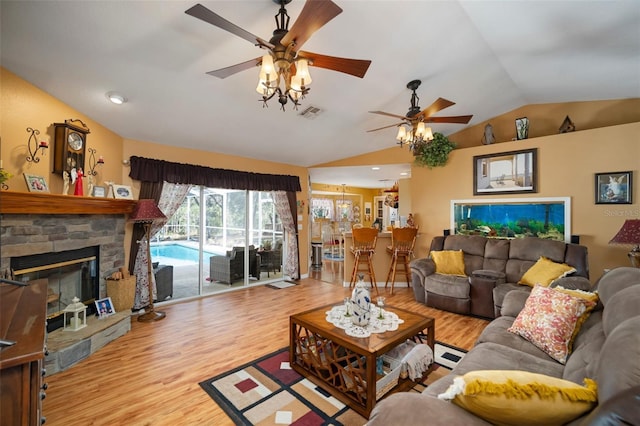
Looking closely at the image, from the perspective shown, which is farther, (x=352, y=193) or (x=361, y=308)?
(x=352, y=193)

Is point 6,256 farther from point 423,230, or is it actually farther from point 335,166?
point 423,230

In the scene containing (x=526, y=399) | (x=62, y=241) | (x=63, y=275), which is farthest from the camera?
(x=63, y=275)

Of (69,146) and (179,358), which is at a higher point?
A: (69,146)

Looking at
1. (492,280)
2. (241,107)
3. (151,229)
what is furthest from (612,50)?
(151,229)

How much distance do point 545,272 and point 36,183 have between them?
5394 mm

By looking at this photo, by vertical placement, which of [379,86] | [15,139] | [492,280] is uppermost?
[379,86]

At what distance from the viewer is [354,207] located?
11.3 m

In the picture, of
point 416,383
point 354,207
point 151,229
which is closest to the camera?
point 416,383

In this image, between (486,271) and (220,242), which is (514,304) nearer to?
(486,271)

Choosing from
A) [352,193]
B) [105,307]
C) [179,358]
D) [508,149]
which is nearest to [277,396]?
[179,358]

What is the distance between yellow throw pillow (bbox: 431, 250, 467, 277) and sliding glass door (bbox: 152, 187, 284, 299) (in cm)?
310

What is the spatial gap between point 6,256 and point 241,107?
2616mm

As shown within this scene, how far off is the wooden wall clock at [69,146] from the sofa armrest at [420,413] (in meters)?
3.47

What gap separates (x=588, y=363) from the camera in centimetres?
138
